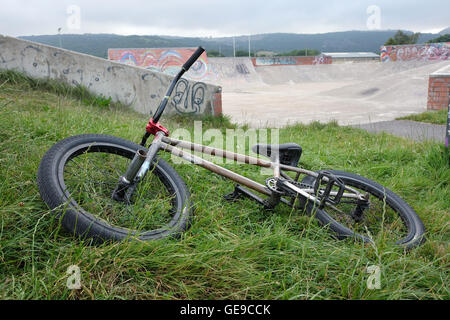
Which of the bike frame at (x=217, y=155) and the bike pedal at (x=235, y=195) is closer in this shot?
the bike frame at (x=217, y=155)

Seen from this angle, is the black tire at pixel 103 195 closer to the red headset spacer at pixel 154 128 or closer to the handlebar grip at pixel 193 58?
the red headset spacer at pixel 154 128

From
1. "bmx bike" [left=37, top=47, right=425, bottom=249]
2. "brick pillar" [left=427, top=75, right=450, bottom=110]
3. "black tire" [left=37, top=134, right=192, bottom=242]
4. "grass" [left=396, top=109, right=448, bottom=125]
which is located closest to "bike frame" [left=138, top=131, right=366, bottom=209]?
"bmx bike" [left=37, top=47, right=425, bottom=249]

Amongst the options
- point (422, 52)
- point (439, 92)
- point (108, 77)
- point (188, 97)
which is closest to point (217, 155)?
point (188, 97)

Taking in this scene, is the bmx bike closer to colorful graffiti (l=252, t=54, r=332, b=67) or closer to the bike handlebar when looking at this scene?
the bike handlebar

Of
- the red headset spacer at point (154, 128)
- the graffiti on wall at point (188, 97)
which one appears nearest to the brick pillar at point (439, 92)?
the graffiti on wall at point (188, 97)

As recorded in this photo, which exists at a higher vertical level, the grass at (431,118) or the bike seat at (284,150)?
the bike seat at (284,150)

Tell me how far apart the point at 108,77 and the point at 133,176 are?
5763mm

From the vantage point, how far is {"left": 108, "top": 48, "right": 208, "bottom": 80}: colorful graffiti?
26906 millimetres

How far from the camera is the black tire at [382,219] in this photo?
232 cm

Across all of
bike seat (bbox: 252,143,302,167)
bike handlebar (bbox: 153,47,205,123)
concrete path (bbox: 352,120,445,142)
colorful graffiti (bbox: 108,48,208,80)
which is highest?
colorful graffiti (bbox: 108,48,208,80)

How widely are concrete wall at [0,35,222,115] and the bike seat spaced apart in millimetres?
5180

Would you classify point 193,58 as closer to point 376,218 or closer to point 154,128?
point 154,128

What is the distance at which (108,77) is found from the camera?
734 centimetres

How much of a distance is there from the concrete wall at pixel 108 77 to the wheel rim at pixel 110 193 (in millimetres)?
5048
